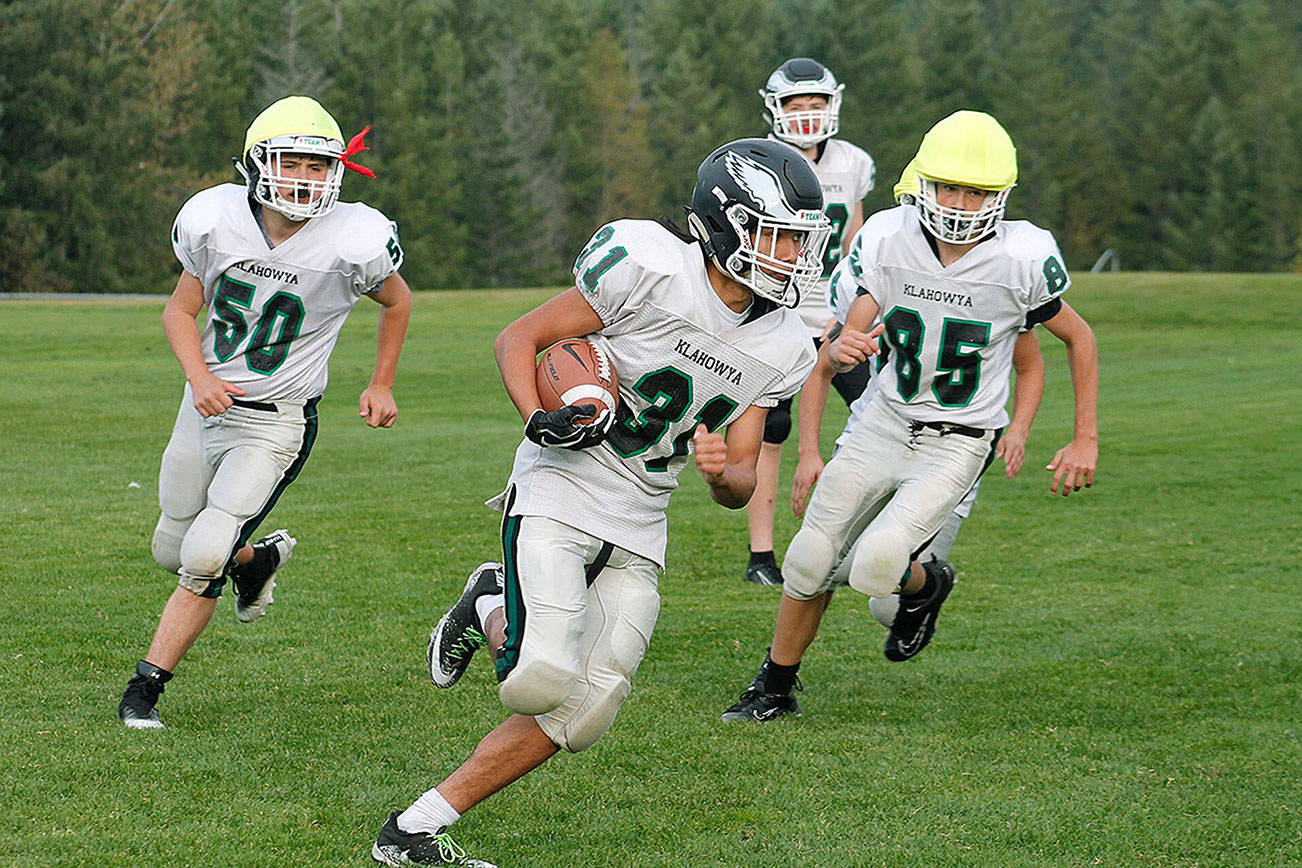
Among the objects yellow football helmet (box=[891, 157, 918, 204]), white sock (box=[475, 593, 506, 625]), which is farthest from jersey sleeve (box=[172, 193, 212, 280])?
yellow football helmet (box=[891, 157, 918, 204])

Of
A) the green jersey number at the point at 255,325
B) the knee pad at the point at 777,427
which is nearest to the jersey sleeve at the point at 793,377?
the green jersey number at the point at 255,325

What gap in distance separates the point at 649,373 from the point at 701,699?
192 centimetres

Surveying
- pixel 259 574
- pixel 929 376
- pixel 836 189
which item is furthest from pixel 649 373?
pixel 836 189

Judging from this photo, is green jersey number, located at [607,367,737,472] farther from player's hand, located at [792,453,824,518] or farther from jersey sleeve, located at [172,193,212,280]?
jersey sleeve, located at [172,193,212,280]

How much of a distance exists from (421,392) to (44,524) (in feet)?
25.9

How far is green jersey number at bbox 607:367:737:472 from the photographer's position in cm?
431

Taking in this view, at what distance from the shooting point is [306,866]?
4.09 m

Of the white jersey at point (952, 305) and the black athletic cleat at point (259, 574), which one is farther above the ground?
the white jersey at point (952, 305)

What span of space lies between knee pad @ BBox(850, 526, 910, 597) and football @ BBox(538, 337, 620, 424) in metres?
1.58

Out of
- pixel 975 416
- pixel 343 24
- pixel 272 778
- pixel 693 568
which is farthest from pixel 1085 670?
pixel 343 24

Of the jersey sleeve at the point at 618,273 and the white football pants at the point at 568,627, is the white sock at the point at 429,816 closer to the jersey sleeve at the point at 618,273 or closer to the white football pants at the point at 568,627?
the white football pants at the point at 568,627

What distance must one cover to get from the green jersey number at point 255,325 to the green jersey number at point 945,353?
6.85 feet

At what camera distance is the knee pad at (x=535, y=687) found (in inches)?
159

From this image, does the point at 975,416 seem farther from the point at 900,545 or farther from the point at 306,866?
the point at 306,866
